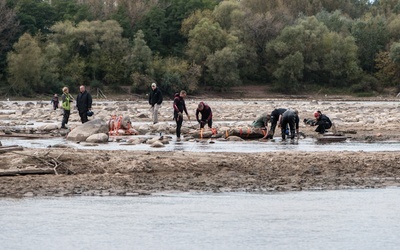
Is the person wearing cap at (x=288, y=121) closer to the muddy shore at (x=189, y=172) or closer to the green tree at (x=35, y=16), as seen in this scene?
the muddy shore at (x=189, y=172)

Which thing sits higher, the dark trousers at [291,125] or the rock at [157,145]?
the dark trousers at [291,125]

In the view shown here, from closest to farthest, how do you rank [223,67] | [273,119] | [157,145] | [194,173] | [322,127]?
[194,173]
[157,145]
[273,119]
[322,127]
[223,67]

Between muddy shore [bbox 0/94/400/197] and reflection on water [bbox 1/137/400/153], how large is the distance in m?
2.69

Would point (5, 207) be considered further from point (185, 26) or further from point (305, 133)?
point (185, 26)

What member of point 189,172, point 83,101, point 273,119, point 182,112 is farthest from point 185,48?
point 189,172

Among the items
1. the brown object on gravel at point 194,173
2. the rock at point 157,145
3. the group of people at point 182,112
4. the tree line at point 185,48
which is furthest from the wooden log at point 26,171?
the tree line at point 185,48

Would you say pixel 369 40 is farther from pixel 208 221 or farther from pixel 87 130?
pixel 208 221

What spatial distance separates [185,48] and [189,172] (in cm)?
9386

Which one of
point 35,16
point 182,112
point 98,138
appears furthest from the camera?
point 35,16

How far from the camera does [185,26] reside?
11444 cm

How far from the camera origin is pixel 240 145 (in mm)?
27203

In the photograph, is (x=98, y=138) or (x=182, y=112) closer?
(x=98, y=138)

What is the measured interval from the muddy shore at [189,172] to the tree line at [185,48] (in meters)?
74.3

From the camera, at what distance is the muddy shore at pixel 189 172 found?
61.1ft
